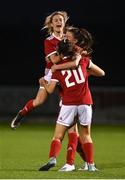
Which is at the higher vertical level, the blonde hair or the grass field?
the blonde hair

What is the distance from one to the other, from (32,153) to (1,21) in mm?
20946

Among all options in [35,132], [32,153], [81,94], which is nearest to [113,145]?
[32,153]

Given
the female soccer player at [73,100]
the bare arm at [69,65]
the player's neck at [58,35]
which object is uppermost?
the player's neck at [58,35]

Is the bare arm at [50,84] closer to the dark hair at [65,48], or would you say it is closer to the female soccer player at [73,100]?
the female soccer player at [73,100]

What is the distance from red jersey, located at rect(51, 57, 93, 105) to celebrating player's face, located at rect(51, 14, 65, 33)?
0.81 m

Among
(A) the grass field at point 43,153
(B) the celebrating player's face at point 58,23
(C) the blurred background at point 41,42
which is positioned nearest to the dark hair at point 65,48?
(B) the celebrating player's face at point 58,23

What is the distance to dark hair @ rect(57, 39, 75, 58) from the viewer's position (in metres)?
7.79

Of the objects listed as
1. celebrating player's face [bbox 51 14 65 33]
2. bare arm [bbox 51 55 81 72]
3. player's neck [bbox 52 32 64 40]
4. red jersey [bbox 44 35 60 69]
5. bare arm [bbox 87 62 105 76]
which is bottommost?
bare arm [bbox 87 62 105 76]

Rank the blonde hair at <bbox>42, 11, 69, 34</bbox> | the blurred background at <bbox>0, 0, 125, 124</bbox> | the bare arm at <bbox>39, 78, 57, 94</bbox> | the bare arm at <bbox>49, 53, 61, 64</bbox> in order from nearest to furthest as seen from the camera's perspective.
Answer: the bare arm at <bbox>49, 53, 61, 64</bbox>, the bare arm at <bbox>39, 78, 57, 94</bbox>, the blonde hair at <bbox>42, 11, 69, 34</bbox>, the blurred background at <bbox>0, 0, 125, 124</bbox>

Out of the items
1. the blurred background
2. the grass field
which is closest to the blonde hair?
the grass field

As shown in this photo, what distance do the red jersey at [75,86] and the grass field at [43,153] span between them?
2.58ft

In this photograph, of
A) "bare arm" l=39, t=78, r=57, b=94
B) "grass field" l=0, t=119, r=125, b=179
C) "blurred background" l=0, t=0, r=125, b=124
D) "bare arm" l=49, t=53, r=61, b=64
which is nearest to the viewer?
"grass field" l=0, t=119, r=125, b=179

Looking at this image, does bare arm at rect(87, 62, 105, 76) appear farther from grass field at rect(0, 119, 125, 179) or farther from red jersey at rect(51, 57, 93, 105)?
grass field at rect(0, 119, 125, 179)

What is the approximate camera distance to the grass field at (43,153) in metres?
7.64
